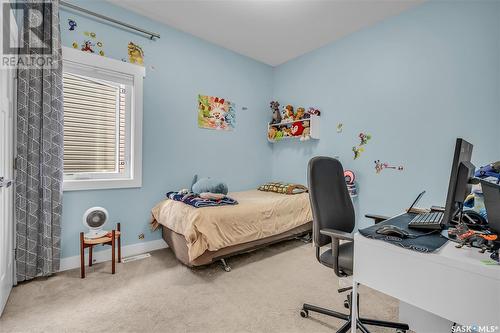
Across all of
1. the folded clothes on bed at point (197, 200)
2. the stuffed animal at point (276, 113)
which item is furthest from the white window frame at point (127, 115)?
the stuffed animal at point (276, 113)

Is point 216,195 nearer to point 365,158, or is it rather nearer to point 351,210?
point 351,210

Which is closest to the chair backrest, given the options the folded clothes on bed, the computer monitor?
the computer monitor

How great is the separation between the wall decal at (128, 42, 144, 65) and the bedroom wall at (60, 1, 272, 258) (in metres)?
0.05

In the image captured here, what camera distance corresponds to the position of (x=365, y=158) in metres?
2.95

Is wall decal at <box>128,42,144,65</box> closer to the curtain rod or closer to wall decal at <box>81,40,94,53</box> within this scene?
the curtain rod

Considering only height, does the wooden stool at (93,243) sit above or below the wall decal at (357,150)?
Answer: below

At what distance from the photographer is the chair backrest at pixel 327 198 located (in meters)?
1.57

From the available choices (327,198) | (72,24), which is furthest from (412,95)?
(72,24)

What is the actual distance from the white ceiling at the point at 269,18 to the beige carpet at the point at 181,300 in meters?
2.74

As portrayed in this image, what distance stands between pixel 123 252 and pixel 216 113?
2080 millimetres

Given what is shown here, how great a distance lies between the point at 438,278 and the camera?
0.95 meters

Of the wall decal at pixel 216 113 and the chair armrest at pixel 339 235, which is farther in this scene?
the wall decal at pixel 216 113

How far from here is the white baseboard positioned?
2.35 metres

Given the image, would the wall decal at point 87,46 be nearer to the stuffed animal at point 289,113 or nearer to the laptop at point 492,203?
the stuffed animal at point 289,113
